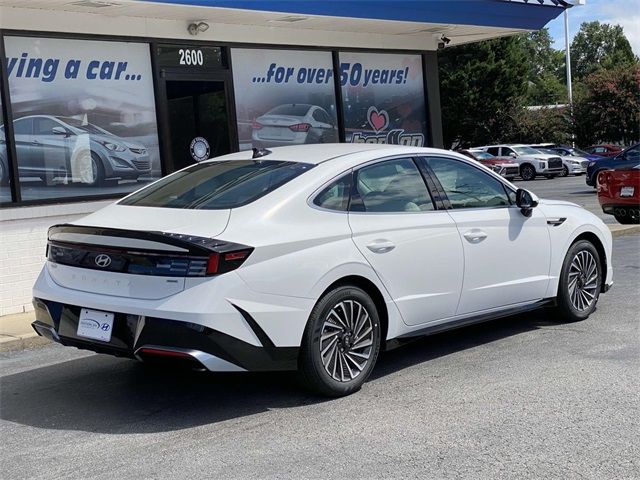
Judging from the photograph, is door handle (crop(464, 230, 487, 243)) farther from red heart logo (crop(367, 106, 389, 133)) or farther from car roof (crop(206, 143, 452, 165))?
red heart logo (crop(367, 106, 389, 133))

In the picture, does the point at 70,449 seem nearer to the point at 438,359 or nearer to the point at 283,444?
the point at 283,444

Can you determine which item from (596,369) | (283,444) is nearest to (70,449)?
(283,444)

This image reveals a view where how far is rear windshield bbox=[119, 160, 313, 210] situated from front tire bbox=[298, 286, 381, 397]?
0.85 meters

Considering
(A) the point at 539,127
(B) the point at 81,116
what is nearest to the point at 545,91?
(A) the point at 539,127

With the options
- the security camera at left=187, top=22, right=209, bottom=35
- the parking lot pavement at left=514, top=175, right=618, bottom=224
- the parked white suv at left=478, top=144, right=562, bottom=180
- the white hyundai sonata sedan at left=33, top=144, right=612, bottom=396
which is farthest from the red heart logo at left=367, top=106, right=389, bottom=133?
the parked white suv at left=478, top=144, right=562, bottom=180

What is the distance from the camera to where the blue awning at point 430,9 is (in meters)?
9.76

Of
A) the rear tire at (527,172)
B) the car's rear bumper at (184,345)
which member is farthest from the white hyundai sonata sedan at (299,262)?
the rear tire at (527,172)

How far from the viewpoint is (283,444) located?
4.52m

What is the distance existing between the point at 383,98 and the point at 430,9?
192 cm

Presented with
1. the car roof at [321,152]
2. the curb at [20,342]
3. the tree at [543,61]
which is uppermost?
the tree at [543,61]

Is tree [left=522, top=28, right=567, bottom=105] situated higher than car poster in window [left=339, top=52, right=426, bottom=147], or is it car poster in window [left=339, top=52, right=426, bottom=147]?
tree [left=522, top=28, right=567, bottom=105]

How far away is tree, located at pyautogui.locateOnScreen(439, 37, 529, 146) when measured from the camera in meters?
45.9

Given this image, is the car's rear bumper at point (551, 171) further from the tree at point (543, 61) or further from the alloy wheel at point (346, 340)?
the tree at point (543, 61)

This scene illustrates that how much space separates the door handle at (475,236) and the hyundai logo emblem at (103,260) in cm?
261
